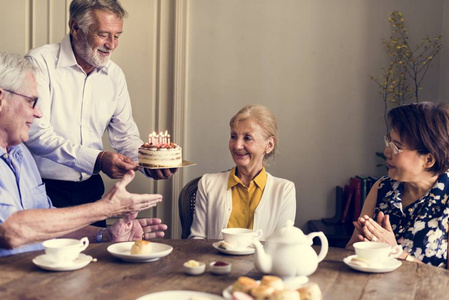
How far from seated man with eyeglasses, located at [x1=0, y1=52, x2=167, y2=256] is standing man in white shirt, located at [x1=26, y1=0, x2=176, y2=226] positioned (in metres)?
0.52

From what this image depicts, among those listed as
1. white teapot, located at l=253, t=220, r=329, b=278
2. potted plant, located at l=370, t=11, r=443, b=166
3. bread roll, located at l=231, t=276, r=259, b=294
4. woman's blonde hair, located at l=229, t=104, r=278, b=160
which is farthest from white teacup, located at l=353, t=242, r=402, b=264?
potted plant, located at l=370, t=11, r=443, b=166

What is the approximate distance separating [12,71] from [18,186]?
16.1 inches

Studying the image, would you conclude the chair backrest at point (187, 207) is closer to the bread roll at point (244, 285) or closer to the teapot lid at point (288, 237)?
the teapot lid at point (288, 237)

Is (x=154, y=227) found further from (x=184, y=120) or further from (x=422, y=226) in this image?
(x=184, y=120)

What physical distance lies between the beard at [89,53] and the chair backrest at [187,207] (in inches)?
30.4

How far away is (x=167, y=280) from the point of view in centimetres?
170

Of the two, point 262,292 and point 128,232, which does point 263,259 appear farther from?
point 128,232

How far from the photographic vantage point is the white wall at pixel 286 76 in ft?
12.3

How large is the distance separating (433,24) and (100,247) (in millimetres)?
2709

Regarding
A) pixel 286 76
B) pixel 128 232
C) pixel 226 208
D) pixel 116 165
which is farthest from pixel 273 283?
pixel 286 76

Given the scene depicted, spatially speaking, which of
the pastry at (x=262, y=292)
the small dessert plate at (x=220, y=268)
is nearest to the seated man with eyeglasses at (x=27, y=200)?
the small dessert plate at (x=220, y=268)

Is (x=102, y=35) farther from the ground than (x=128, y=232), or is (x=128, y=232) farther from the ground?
(x=102, y=35)

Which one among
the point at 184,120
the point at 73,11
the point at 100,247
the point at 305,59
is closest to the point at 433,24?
the point at 305,59

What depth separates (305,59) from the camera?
380 cm
